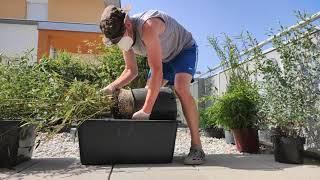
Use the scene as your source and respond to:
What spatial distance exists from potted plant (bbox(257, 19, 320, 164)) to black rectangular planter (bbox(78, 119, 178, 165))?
924 millimetres

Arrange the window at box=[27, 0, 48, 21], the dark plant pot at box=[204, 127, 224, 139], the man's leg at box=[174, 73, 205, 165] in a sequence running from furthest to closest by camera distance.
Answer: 1. the window at box=[27, 0, 48, 21]
2. the dark plant pot at box=[204, 127, 224, 139]
3. the man's leg at box=[174, 73, 205, 165]

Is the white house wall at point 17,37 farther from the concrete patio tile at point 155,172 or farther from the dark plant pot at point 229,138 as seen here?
the concrete patio tile at point 155,172

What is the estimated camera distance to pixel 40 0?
16.1m

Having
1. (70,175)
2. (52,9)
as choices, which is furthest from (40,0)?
(70,175)

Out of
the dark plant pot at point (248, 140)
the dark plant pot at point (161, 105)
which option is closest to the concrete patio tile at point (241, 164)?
the dark plant pot at point (161, 105)

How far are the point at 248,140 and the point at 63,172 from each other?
2.26 meters

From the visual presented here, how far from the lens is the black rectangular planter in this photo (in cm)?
283

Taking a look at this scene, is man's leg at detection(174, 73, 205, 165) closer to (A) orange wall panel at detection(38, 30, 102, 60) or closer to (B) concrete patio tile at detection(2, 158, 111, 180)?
(B) concrete patio tile at detection(2, 158, 111, 180)

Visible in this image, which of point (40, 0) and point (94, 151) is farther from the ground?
point (40, 0)

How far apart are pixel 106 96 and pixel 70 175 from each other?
0.74m

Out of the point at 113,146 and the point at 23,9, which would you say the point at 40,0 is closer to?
the point at 23,9

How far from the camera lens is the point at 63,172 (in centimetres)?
258

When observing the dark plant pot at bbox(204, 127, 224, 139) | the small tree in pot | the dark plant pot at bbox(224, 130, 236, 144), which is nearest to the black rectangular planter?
the small tree in pot

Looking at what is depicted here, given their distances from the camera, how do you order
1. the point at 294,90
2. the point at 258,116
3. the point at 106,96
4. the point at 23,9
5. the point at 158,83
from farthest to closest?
the point at 23,9
the point at 258,116
the point at 294,90
the point at 106,96
the point at 158,83
